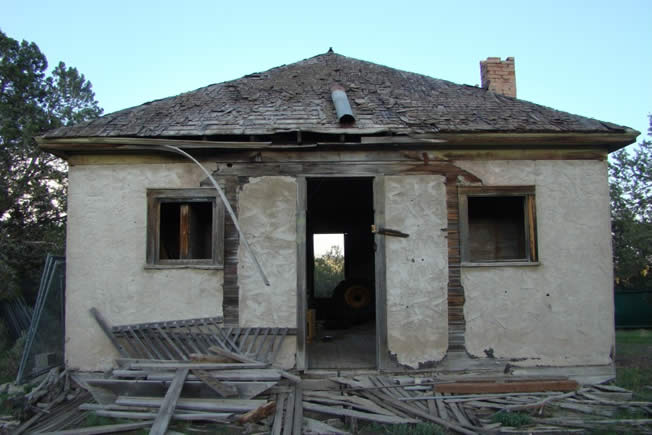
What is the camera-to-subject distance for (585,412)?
18.0 ft

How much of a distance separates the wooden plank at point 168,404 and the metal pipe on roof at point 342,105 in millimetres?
4009

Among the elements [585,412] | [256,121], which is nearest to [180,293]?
[256,121]

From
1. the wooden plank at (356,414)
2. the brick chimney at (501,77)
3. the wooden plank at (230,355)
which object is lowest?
the wooden plank at (356,414)

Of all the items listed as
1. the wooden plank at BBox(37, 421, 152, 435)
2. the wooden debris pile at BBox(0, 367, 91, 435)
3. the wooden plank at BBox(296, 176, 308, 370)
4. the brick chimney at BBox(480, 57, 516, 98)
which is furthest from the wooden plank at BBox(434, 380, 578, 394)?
the brick chimney at BBox(480, 57, 516, 98)

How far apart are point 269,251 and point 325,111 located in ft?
7.98

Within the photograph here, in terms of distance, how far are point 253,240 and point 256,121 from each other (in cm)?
182

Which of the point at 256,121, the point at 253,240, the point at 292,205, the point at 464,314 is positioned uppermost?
the point at 256,121

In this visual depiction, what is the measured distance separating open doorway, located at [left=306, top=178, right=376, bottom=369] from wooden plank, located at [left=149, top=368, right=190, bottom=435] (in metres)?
2.19

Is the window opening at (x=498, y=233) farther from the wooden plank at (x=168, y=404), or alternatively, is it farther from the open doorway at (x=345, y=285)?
the wooden plank at (x=168, y=404)

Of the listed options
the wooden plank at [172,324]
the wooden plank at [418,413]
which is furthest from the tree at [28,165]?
the wooden plank at [418,413]

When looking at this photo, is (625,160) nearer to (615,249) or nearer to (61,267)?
(615,249)

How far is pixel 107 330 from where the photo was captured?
21.5 ft

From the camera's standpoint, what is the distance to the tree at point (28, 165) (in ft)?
43.5

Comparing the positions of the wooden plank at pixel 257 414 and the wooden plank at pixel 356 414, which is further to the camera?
the wooden plank at pixel 356 414
